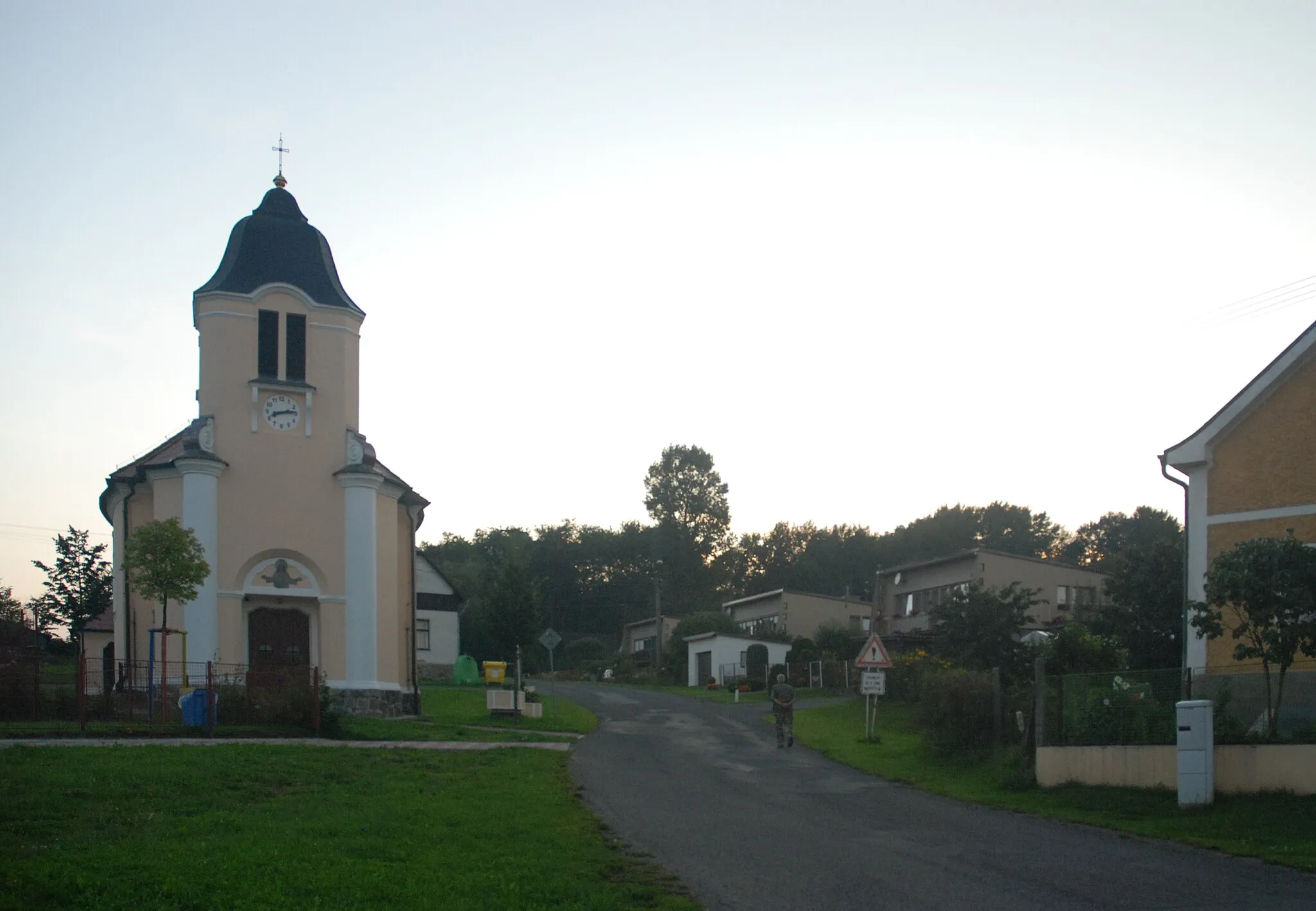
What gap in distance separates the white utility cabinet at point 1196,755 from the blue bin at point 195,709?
16.2m

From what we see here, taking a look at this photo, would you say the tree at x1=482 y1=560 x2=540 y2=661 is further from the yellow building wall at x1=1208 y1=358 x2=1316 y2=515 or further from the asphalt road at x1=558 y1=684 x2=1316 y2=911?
the yellow building wall at x1=1208 y1=358 x2=1316 y2=515

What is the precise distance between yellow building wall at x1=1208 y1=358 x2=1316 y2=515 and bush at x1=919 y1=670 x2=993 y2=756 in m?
4.95

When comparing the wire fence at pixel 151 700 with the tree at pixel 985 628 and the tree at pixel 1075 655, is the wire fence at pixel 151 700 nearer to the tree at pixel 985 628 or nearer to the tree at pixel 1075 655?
the tree at pixel 1075 655

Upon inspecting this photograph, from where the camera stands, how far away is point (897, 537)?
103438 mm

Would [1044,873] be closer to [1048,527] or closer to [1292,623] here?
[1292,623]

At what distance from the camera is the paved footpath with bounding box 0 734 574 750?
1841cm

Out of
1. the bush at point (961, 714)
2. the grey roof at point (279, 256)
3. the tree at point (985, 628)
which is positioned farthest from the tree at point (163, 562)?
the tree at point (985, 628)

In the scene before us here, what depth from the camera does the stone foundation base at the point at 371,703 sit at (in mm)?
30625

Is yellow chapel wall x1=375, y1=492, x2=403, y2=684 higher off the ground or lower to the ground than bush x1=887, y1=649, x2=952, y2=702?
higher

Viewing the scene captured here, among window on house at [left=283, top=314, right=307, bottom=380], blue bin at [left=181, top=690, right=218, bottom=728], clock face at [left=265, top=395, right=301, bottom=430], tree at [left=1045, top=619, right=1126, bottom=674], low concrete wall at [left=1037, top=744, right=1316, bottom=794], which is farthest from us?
window on house at [left=283, top=314, right=307, bottom=380]

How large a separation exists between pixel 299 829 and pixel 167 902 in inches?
129

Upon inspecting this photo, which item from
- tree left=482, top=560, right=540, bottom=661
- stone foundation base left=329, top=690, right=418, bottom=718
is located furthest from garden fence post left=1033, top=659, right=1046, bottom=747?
tree left=482, top=560, right=540, bottom=661

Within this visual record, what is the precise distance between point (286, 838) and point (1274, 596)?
12.0 meters

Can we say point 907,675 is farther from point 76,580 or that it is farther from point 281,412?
point 76,580
